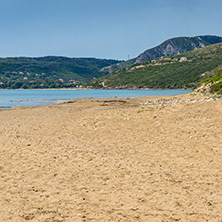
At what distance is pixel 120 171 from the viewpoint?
27.9 ft

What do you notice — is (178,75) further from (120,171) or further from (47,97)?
(120,171)

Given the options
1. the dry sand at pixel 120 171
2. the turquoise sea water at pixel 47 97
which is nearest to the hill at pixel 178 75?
the turquoise sea water at pixel 47 97

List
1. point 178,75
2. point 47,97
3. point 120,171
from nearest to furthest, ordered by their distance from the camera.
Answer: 1. point 120,171
2. point 47,97
3. point 178,75

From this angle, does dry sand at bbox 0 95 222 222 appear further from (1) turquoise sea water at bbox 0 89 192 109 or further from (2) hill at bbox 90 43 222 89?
(2) hill at bbox 90 43 222 89

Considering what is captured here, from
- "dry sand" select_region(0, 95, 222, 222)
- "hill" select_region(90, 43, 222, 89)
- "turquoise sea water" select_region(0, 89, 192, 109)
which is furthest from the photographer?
"hill" select_region(90, 43, 222, 89)

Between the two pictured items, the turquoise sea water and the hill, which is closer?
the turquoise sea water

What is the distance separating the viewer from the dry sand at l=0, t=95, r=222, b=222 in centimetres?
591

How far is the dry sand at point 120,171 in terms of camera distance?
5910mm

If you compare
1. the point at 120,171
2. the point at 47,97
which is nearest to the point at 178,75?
the point at 47,97

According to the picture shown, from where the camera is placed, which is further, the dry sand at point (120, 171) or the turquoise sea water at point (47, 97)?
the turquoise sea water at point (47, 97)

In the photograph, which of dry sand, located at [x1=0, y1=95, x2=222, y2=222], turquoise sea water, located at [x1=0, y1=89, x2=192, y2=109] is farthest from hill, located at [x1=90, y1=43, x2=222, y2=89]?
dry sand, located at [x1=0, y1=95, x2=222, y2=222]

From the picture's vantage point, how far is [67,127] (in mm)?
16766

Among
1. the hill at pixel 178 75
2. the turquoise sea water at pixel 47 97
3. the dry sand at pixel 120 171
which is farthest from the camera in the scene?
the hill at pixel 178 75

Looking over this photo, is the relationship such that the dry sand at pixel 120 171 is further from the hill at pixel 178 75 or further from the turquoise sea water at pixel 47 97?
the hill at pixel 178 75
